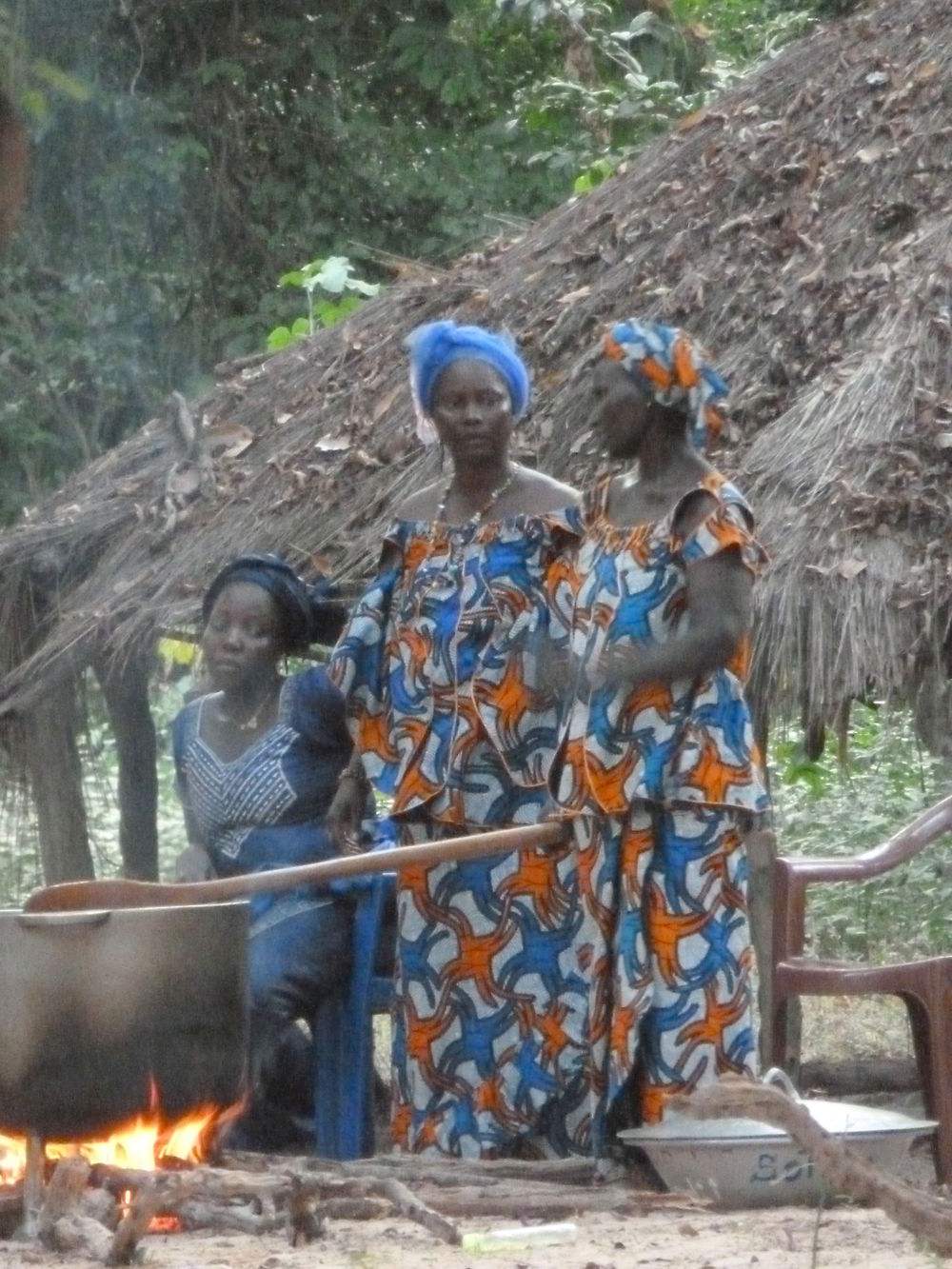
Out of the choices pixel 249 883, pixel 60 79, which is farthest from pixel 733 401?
pixel 60 79

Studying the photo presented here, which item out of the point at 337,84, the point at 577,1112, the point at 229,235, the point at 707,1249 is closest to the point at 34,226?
the point at 229,235

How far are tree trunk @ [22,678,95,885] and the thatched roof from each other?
1.36 feet

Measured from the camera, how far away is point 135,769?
8.03 meters

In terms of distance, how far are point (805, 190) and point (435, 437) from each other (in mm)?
2292

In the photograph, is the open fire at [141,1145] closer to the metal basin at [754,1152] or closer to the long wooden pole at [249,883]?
the long wooden pole at [249,883]

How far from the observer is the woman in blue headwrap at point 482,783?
15.8 ft

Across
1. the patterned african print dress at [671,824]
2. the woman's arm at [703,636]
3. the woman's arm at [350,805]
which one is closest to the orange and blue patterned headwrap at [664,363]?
the patterned african print dress at [671,824]

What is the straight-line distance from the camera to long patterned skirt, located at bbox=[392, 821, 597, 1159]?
15.7 feet

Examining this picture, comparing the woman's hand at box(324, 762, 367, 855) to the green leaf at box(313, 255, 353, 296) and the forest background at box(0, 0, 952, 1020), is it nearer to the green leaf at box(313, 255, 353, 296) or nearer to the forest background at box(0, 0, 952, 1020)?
the green leaf at box(313, 255, 353, 296)

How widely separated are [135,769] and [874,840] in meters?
4.41

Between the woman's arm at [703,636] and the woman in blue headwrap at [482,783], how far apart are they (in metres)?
0.45

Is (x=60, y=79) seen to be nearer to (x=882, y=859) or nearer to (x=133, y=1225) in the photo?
(x=133, y=1225)

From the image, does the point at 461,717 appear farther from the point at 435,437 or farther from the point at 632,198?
the point at 632,198

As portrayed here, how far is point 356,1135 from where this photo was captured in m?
5.29
